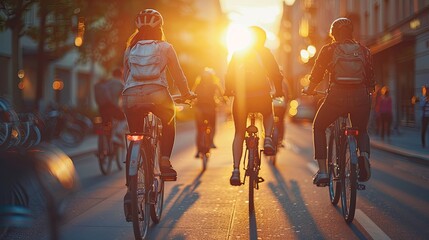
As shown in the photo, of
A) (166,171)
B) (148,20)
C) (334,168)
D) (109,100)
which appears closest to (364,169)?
(334,168)

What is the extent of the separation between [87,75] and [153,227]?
35.5m

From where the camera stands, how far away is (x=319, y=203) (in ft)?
22.7

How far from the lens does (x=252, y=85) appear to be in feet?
21.0

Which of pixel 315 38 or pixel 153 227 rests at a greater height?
pixel 315 38

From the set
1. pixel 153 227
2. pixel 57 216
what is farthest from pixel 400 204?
pixel 57 216

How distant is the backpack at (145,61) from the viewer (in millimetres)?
5188

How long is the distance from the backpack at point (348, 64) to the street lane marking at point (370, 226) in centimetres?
133

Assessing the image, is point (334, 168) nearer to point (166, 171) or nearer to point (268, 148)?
point (268, 148)

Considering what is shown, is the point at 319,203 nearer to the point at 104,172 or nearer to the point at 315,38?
the point at 104,172

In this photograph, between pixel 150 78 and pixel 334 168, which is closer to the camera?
pixel 150 78

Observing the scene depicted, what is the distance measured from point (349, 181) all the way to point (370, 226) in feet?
1.47

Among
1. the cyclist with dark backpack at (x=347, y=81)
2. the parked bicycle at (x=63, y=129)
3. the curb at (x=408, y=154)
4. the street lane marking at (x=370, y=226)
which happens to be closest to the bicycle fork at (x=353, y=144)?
the cyclist with dark backpack at (x=347, y=81)

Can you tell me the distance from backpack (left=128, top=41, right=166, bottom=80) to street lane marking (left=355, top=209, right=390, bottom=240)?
2.28 metres

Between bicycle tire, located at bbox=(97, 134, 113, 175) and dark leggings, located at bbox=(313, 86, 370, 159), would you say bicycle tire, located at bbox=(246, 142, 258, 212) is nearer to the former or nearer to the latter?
dark leggings, located at bbox=(313, 86, 370, 159)
